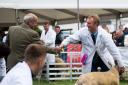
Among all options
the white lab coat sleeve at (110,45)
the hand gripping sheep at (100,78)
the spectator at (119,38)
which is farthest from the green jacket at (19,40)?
the spectator at (119,38)

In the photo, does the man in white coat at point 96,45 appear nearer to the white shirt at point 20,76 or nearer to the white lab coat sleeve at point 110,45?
the white lab coat sleeve at point 110,45

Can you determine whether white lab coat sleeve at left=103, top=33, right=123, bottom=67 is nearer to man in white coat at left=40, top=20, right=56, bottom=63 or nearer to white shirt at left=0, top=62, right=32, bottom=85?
white shirt at left=0, top=62, right=32, bottom=85

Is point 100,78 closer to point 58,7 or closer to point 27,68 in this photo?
point 27,68

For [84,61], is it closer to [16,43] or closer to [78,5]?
[16,43]

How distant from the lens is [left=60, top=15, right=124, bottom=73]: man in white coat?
7.62 meters

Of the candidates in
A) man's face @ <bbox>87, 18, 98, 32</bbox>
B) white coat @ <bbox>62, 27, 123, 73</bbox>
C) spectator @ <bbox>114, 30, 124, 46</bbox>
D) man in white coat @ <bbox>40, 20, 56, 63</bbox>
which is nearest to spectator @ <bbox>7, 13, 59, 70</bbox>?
white coat @ <bbox>62, 27, 123, 73</bbox>

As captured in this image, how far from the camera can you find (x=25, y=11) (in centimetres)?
1644

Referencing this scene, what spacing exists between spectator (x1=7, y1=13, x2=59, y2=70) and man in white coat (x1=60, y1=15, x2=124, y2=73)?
1.80ft

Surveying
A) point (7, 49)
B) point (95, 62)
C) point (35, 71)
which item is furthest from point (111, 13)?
point (35, 71)

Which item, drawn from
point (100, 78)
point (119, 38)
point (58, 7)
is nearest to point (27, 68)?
point (100, 78)

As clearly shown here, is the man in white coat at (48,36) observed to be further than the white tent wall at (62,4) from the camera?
No

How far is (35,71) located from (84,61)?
4.32 m

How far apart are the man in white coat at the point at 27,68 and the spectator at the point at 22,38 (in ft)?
12.1

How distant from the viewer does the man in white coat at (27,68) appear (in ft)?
11.2
